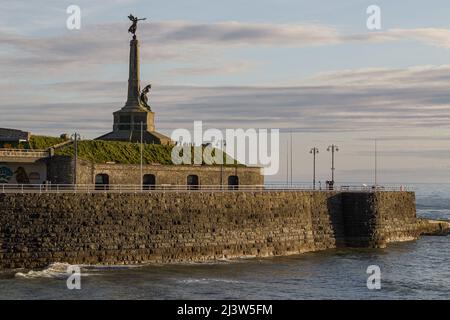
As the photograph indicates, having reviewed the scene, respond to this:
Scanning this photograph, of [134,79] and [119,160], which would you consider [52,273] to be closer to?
[119,160]

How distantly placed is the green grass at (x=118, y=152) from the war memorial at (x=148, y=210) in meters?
0.14

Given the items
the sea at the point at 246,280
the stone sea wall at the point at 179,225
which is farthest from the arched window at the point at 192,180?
the sea at the point at 246,280

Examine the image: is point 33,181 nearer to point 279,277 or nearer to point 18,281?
point 18,281

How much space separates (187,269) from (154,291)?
325 inches

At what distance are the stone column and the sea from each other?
29.0 m

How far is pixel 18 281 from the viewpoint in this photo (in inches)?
1882

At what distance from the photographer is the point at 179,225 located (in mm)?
58406

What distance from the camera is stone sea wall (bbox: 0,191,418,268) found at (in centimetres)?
5278

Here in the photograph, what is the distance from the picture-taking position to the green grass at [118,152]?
73.8m

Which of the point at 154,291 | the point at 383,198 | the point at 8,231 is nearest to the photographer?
Answer: the point at 154,291

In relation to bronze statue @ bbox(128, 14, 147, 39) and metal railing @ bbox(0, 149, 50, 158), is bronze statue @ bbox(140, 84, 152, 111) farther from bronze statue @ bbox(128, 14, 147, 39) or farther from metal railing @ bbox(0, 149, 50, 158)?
metal railing @ bbox(0, 149, 50, 158)

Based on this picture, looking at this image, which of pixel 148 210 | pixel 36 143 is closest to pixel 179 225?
pixel 148 210

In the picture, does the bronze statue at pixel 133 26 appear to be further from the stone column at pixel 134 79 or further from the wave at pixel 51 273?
the wave at pixel 51 273
